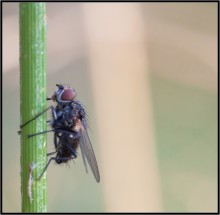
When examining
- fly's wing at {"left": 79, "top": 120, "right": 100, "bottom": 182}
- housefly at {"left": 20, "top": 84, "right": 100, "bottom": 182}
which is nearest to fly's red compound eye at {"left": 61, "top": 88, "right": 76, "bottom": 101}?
housefly at {"left": 20, "top": 84, "right": 100, "bottom": 182}

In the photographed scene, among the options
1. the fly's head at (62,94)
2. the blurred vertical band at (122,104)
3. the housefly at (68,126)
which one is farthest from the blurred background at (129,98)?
the fly's head at (62,94)

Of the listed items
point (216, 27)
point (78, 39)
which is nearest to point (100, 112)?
point (78, 39)

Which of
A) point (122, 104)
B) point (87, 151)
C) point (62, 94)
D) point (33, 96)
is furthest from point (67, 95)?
point (122, 104)

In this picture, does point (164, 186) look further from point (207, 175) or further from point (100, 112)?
point (100, 112)

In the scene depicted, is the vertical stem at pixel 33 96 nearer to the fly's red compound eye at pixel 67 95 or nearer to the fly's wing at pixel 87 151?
the fly's red compound eye at pixel 67 95

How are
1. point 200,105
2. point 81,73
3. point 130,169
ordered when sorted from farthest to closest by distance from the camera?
point 200,105, point 81,73, point 130,169

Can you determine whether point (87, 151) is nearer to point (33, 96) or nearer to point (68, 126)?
point (68, 126)

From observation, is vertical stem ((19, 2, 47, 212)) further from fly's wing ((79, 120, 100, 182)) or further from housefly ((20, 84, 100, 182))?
fly's wing ((79, 120, 100, 182))
